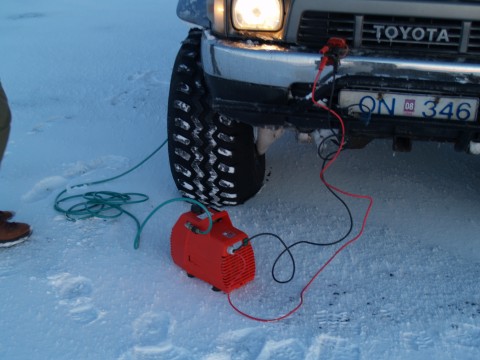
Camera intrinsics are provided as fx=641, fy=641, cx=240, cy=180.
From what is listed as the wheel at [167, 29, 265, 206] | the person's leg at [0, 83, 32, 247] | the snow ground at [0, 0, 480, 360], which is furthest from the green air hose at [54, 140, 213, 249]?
the person's leg at [0, 83, 32, 247]

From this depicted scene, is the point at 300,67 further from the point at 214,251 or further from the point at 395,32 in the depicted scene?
the point at 214,251

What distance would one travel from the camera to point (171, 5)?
326 inches

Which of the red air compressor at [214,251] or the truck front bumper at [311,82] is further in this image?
the red air compressor at [214,251]

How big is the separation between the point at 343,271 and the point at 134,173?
4.85 ft

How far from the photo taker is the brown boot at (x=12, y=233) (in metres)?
3.10

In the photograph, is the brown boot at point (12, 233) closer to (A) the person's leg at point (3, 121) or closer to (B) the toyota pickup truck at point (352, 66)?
(A) the person's leg at point (3, 121)

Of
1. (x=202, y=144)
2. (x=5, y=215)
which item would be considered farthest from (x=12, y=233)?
(x=202, y=144)

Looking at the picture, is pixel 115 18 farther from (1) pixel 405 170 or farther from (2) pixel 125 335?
(2) pixel 125 335

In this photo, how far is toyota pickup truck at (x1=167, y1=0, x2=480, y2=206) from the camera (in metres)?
2.61

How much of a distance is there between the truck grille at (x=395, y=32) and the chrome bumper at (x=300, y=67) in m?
0.07

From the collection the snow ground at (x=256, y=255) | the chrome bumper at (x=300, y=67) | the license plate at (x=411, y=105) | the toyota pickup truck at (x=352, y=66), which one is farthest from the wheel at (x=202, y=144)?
the license plate at (x=411, y=105)

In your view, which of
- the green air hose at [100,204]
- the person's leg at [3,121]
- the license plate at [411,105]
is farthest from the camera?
the green air hose at [100,204]

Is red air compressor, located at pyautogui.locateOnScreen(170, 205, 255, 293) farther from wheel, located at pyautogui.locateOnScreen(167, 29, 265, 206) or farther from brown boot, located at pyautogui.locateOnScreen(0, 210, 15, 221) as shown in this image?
brown boot, located at pyautogui.locateOnScreen(0, 210, 15, 221)

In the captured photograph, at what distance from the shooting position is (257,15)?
9.09 ft
